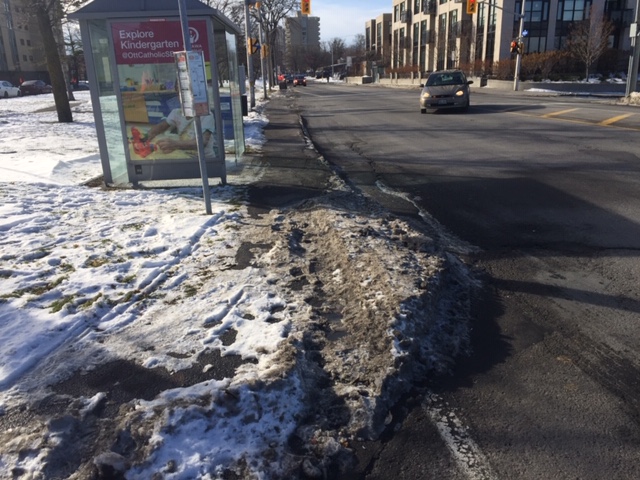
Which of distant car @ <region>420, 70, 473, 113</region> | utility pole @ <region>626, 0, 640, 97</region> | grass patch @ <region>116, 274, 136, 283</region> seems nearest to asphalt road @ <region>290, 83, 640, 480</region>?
grass patch @ <region>116, 274, 136, 283</region>

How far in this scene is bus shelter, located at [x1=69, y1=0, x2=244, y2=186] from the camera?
7.86 m

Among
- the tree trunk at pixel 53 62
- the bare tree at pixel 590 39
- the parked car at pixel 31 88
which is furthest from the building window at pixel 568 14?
the parked car at pixel 31 88

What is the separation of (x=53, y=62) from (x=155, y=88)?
12.4m

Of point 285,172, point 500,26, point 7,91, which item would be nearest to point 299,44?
point 500,26

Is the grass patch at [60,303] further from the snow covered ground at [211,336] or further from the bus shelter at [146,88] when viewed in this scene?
the bus shelter at [146,88]

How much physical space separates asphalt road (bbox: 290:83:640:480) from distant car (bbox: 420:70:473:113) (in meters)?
11.4

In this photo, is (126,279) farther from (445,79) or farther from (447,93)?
(445,79)

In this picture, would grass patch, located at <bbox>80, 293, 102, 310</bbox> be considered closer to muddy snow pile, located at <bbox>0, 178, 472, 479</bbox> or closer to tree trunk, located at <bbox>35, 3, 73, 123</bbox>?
muddy snow pile, located at <bbox>0, 178, 472, 479</bbox>

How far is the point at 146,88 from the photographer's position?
27.2ft

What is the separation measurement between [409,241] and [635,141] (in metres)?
9.80

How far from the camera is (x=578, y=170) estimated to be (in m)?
9.52

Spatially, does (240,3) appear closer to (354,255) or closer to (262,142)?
(262,142)

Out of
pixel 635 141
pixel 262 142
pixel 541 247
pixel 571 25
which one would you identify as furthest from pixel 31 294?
pixel 571 25

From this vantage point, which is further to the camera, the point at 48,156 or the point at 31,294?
the point at 48,156
